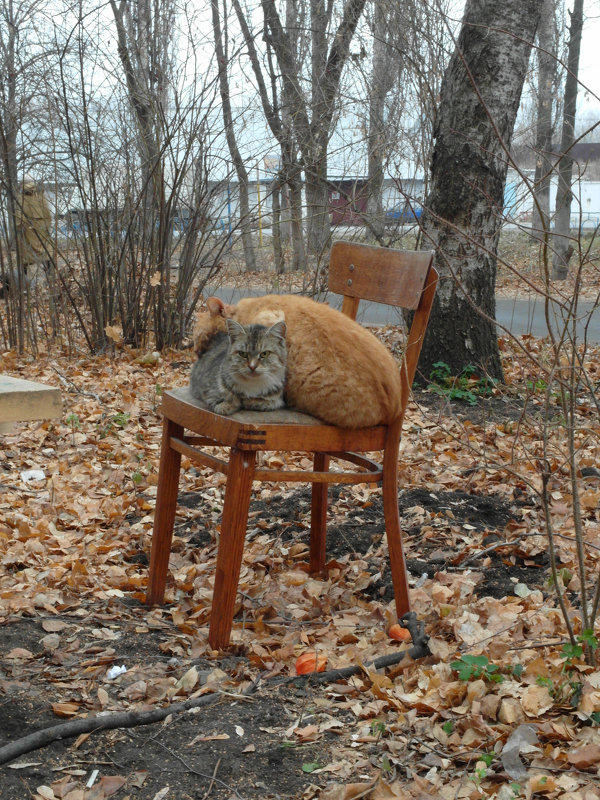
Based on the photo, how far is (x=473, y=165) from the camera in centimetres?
586

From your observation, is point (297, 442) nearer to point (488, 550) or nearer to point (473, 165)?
point (488, 550)

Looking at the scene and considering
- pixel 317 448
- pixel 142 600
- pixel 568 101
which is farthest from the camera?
pixel 568 101

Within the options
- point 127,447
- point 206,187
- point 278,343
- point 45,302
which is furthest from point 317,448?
point 45,302

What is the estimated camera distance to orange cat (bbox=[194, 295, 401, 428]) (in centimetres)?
270

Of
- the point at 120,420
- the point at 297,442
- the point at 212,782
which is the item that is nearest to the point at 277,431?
the point at 297,442

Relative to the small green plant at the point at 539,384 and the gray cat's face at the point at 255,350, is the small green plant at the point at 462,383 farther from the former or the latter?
the gray cat's face at the point at 255,350

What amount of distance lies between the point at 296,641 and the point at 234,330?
1108 mm

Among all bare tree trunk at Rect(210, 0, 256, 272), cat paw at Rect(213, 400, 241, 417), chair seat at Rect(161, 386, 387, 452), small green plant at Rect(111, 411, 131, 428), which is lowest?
small green plant at Rect(111, 411, 131, 428)

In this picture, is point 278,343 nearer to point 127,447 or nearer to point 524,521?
point 524,521

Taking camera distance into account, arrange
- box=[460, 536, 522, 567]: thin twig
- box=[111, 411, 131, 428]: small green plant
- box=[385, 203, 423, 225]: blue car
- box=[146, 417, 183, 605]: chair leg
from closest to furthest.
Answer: box=[146, 417, 183, 605]: chair leg → box=[460, 536, 522, 567]: thin twig → box=[111, 411, 131, 428]: small green plant → box=[385, 203, 423, 225]: blue car

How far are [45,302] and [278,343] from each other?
Answer: 6081 millimetres

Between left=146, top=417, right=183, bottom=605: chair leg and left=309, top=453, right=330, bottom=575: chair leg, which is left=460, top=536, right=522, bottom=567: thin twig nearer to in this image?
left=309, top=453, right=330, bottom=575: chair leg

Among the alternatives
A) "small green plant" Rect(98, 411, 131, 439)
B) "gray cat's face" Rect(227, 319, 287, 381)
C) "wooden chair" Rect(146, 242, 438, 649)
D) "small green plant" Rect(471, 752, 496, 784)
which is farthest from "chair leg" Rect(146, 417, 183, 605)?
"small green plant" Rect(98, 411, 131, 439)

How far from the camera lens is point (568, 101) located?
697 inches
